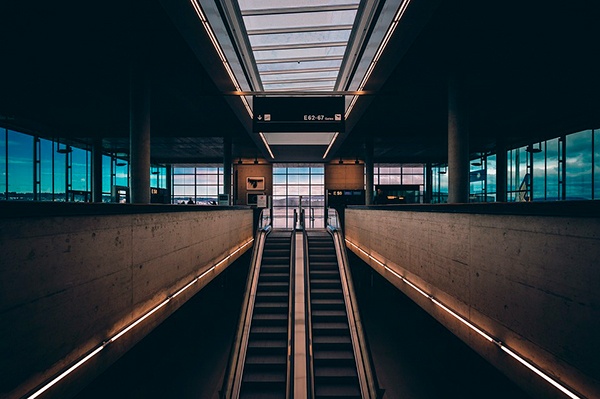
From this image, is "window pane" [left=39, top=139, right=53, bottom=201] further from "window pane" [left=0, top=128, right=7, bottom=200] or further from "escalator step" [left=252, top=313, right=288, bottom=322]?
"escalator step" [left=252, top=313, right=288, bottom=322]

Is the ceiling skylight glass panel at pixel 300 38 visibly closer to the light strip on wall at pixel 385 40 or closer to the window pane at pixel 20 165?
the light strip on wall at pixel 385 40

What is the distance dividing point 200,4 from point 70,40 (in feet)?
10.6

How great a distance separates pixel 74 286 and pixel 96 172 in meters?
16.9

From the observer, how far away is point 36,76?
9164 millimetres

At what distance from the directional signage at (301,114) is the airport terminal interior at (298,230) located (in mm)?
54

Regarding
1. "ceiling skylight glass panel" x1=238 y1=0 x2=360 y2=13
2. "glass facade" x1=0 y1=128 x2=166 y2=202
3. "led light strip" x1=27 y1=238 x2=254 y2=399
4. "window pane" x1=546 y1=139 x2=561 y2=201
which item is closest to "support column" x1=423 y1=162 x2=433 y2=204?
"window pane" x1=546 y1=139 x2=561 y2=201

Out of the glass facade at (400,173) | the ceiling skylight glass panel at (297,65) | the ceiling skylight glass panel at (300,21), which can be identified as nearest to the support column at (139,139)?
the ceiling skylight glass panel at (300,21)

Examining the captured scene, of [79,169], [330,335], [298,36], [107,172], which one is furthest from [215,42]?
[107,172]

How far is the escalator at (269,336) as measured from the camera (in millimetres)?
6762

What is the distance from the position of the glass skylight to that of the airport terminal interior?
71 mm

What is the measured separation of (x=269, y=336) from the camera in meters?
8.04

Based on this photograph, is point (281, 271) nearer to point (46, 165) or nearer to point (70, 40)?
point (70, 40)

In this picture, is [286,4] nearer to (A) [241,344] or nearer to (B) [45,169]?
(A) [241,344]

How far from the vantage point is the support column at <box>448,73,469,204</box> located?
8406 millimetres
